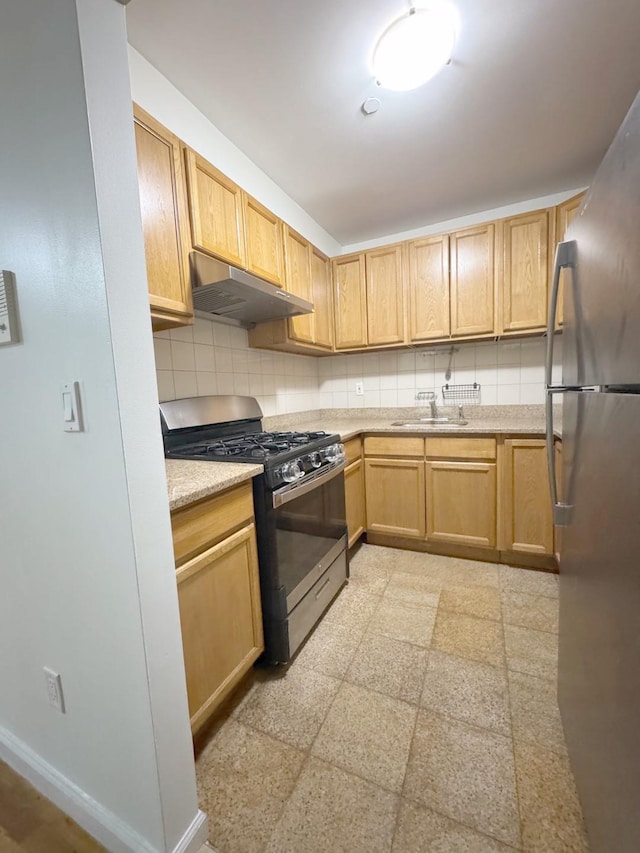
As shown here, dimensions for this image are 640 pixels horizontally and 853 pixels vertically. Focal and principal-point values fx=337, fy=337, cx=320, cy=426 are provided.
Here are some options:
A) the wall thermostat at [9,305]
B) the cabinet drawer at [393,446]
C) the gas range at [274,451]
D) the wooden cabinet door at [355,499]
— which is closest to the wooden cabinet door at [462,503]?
the cabinet drawer at [393,446]

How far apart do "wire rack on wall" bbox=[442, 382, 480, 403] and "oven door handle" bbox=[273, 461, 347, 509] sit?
1.32 meters

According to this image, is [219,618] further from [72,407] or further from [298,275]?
[298,275]

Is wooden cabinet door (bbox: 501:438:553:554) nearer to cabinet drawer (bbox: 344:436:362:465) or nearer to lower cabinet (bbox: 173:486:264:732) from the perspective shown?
cabinet drawer (bbox: 344:436:362:465)

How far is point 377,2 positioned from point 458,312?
5.19 feet

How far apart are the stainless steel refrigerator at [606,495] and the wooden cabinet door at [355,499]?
1366 millimetres

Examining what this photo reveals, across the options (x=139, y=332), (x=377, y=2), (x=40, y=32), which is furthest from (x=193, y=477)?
(x=377, y=2)

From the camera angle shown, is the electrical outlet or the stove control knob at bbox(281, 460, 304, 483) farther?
the stove control knob at bbox(281, 460, 304, 483)

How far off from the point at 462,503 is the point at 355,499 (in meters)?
0.70

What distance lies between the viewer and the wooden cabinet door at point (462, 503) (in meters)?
2.14

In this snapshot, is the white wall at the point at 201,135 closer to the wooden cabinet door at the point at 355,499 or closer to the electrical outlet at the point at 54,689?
the wooden cabinet door at the point at 355,499

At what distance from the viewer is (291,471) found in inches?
54.7

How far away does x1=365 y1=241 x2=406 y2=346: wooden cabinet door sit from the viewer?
251 centimetres

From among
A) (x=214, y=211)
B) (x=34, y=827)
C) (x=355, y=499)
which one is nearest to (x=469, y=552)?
(x=355, y=499)

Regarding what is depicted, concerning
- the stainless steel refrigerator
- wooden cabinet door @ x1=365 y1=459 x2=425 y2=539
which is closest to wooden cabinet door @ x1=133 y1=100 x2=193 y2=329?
the stainless steel refrigerator
